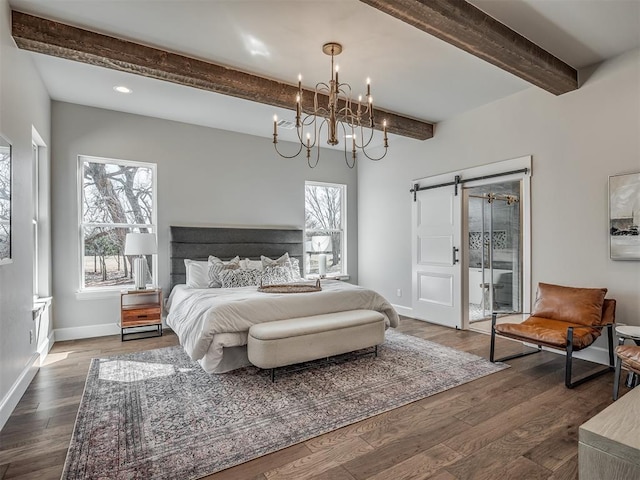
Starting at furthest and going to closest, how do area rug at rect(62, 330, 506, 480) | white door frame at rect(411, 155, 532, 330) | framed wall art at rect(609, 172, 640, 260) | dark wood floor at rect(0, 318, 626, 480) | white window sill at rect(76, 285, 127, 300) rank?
white window sill at rect(76, 285, 127, 300), white door frame at rect(411, 155, 532, 330), framed wall art at rect(609, 172, 640, 260), area rug at rect(62, 330, 506, 480), dark wood floor at rect(0, 318, 626, 480)

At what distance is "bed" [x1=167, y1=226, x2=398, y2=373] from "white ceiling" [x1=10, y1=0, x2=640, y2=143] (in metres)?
1.87

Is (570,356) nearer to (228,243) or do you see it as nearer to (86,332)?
(228,243)

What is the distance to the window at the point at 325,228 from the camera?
637cm

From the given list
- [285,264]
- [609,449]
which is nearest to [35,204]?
[285,264]

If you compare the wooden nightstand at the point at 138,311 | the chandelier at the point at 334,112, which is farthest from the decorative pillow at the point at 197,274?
the chandelier at the point at 334,112

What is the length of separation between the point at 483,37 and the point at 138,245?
165 inches

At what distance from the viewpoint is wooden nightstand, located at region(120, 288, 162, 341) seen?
4.38 m

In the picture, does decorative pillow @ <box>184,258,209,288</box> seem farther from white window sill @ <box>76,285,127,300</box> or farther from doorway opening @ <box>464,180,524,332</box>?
doorway opening @ <box>464,180,524,332</box>

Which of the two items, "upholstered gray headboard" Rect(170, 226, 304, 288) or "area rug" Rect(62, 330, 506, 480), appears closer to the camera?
"area rug" Rect(62, 330, 506, 480)

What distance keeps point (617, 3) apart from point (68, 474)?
15.3ft

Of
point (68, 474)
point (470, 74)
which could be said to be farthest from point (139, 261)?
point (470, 74)

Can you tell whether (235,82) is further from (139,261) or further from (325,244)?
(325,244)

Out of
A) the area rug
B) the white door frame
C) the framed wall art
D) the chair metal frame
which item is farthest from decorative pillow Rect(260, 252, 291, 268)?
the framed wall art

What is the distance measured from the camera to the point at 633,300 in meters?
3.32
